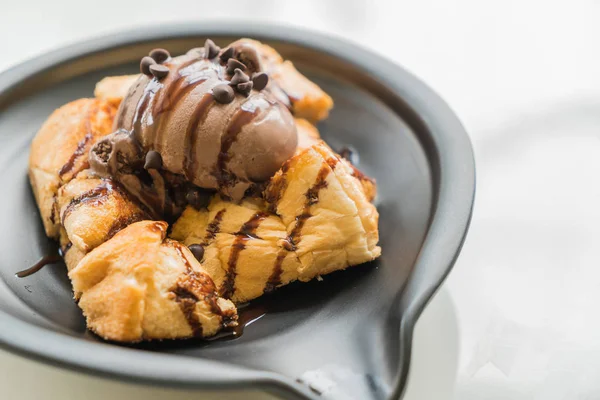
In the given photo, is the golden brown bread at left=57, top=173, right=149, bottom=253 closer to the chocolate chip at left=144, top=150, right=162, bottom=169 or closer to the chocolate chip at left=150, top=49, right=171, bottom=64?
the chocolate chip at left=144, top=150, right=162, bottom=169

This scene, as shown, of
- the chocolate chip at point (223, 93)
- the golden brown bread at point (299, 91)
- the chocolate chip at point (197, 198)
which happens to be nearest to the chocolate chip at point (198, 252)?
the chocolate chip at point (197, 198)

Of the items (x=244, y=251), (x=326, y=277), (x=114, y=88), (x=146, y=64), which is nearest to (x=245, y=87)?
(x=146, y=64)

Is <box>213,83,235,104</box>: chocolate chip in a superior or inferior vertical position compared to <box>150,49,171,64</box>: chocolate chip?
inferior

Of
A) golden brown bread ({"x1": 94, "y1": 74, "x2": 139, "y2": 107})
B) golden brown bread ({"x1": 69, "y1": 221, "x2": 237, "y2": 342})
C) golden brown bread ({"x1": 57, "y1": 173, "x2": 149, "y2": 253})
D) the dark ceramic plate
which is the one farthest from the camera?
golden brown bread ({"x1": 94, "y1": 74, "x2": 139, "y2": 107})

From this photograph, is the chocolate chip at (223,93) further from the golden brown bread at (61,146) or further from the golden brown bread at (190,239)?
the golden brown bread at (61,146)

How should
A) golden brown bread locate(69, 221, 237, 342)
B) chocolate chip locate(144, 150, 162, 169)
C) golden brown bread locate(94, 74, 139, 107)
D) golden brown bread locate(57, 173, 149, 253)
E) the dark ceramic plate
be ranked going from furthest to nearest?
golden brown bread locate(94, 74, 139, 107) < chocolate chip locate(144, 150, 162, 169) < golden brown bread locate(57, 173, 149, 253) < golden brown bread locate(69, 221, 237, 342) < the dark ceramic plate

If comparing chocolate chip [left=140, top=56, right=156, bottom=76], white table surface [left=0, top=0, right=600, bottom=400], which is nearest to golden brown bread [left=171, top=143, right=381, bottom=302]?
white table surface [left=0, top=0, right=600, bottom=400]
